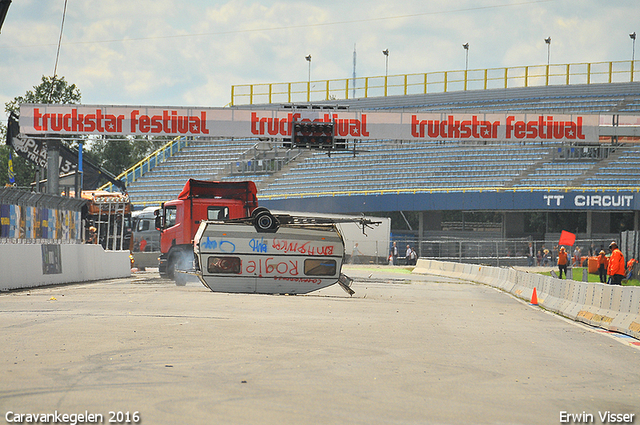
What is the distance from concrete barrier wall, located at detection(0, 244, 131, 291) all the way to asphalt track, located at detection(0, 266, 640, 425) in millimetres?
4988

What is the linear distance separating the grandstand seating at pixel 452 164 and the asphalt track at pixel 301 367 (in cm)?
3688

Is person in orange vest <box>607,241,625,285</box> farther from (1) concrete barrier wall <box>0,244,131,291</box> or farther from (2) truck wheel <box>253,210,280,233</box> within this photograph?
(1) concrete barrier wall <box>0,244,131,291</box>

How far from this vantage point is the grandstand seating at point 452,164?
49.9 metres

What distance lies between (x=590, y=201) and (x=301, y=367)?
4222 cm

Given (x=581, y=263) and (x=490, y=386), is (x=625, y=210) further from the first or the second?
(x=490, y=386)

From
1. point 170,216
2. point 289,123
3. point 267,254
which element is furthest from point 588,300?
point 289,123

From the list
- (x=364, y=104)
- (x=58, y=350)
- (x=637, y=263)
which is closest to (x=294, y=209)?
(x=364, y=104)

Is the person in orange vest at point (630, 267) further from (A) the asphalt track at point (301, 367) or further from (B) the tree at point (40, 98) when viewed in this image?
(B) the tree at point (40, 98)

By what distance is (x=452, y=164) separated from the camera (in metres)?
53.5

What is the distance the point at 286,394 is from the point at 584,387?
279 cm

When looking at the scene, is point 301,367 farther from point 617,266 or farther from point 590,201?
point 590,201

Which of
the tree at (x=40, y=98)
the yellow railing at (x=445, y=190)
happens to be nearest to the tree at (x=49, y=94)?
the tree at (x=40, y=98)

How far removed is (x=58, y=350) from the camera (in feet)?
26.9

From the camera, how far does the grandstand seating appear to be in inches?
1964
